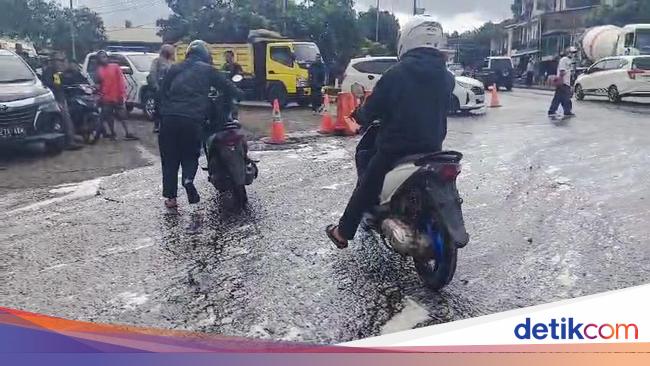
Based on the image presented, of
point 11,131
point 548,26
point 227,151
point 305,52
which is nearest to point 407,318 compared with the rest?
point 227,151

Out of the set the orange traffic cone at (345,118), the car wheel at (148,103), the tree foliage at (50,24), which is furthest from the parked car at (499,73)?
the orange traffic cone at (345,118)

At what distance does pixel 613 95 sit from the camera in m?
21.1

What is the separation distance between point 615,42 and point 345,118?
72.9 ft

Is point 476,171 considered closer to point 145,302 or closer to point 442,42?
point 442,42

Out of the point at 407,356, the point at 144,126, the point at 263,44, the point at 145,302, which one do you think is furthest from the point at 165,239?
the point at 263,44

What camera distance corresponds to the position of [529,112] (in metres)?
18.0

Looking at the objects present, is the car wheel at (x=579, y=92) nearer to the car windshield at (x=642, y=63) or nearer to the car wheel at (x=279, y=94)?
the car windshield at (x=642, y=63)

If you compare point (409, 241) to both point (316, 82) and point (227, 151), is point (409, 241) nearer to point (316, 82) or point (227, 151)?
point (227, 151)

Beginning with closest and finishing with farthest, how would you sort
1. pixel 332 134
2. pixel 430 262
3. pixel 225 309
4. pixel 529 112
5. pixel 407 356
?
1. pixel 407 356
2. pixel 225 309
3. pixel 430 262
4. pixel 332 134
5. pixel 529 112

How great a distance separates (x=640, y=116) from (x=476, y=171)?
378 inches

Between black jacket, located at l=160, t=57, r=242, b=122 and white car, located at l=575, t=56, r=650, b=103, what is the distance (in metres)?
17.1

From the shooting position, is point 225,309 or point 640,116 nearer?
point 225,309

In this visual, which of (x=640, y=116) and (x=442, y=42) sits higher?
(x=442, y=42)

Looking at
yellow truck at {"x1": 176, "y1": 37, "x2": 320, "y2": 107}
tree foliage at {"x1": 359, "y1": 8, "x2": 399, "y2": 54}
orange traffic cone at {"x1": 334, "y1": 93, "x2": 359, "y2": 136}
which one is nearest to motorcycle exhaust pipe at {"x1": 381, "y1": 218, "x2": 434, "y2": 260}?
orange traffic cone at {"x1": 334, "y1": 93, "x2": 359, "y2": 136}
